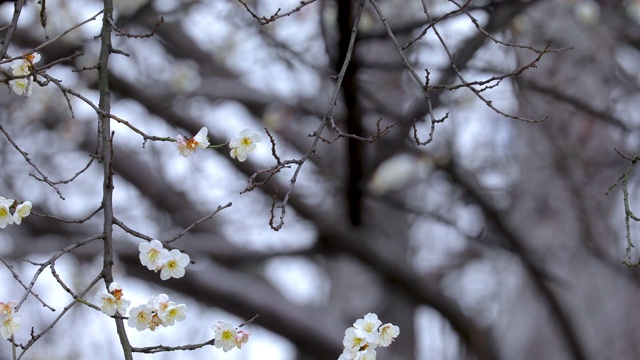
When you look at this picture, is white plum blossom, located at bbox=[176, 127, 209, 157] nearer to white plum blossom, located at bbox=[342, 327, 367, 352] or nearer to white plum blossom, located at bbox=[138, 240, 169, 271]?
white plum blossom, located at bbox=[138, 240, 169, 271]

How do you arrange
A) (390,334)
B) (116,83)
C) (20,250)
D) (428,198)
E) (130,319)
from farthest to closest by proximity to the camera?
(428,198) < (116,83) < (20,250) < (390,334) < (130,319)

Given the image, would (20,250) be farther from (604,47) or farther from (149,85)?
(604,47)

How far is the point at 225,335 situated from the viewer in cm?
150

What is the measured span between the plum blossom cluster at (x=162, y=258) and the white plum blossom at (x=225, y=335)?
12 cm

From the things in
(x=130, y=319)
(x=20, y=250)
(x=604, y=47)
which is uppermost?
(x=604, y=47)

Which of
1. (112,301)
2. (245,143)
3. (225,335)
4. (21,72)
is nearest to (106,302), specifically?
(112,301)

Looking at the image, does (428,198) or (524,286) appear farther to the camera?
(428,198)

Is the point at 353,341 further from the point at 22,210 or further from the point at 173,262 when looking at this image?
the point at 22,210

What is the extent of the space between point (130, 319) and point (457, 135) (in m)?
3.86

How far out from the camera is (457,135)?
5078 millimetres

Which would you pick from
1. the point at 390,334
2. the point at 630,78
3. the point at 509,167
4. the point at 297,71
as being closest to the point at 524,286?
the point at 509,167

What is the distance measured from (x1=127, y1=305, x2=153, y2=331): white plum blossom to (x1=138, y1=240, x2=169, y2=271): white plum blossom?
72 millimetres

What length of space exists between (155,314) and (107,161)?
27 cm

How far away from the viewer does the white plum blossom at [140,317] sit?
143cm
